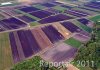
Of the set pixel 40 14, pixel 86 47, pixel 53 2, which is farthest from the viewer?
pixel 53 2

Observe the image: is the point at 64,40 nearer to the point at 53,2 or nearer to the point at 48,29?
the point at 48,29

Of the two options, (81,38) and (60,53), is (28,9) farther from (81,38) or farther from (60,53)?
(60,53)

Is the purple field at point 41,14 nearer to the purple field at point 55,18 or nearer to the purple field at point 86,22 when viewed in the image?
the purple field at point 55,18

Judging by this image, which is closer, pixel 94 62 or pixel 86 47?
pixel 94 62

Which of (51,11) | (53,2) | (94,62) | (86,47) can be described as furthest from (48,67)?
(53,2)

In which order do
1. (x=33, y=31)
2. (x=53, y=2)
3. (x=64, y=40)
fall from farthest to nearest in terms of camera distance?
(x=53, y=2) → (x=33, y=31) → (x=64, y=40)

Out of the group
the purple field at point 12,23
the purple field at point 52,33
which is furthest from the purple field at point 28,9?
the purple field at point 52,33

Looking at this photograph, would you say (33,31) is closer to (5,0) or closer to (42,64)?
(42,64)

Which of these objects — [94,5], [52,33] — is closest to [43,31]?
[52,33]
